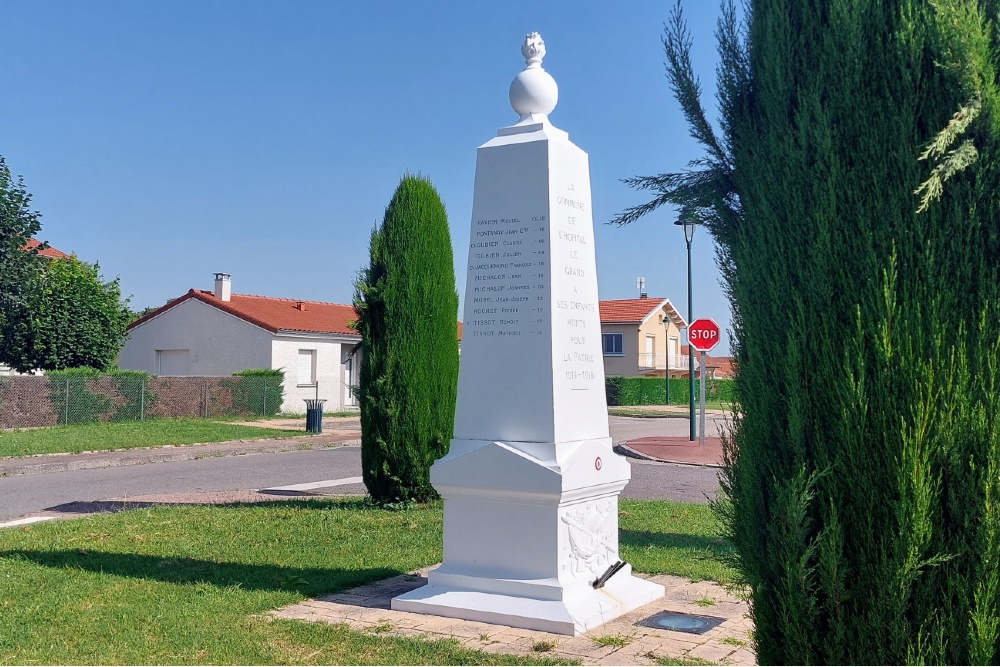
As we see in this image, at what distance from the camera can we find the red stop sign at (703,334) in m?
20.9

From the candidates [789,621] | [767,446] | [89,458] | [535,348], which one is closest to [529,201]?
[535,348]

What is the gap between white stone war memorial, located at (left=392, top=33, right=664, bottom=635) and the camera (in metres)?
5.73

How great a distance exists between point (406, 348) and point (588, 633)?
5.47 m

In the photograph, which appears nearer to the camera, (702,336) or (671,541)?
(671,541)

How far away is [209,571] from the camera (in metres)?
6.89

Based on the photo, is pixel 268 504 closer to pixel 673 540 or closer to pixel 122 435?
pixel 673 540

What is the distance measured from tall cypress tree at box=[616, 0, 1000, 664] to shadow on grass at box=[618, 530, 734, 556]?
17.4 ft

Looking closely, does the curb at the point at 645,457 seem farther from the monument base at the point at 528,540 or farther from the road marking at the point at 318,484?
the monument base at the point at 528,540

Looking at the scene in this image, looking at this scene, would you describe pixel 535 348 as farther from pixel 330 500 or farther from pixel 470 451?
pixel 330 500

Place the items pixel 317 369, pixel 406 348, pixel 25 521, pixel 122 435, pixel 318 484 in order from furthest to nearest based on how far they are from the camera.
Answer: pixel 317 369 < pixel 122 435 < pixel 318 484 < pixel 406 348 < pixel 25 521

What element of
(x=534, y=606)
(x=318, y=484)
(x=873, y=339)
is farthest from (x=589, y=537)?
(x=318, y=484)

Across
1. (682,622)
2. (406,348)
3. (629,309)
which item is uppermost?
(629,309)

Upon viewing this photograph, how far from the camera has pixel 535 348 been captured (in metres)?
5.91

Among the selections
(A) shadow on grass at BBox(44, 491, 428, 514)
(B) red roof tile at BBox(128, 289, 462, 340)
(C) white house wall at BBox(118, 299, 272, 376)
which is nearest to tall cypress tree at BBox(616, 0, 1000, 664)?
(A) shadow on grass at BBox(44, 491, 428, 514)
